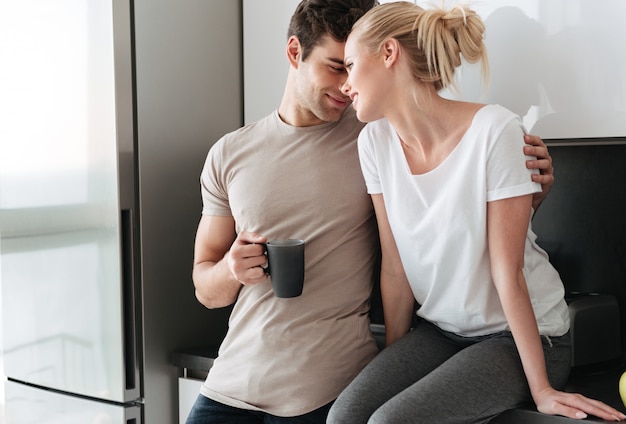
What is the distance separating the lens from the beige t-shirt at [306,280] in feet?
5.00

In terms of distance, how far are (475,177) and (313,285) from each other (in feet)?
1.31

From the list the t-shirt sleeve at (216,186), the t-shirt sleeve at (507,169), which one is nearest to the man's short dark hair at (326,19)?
the t-shirt sleeve at (216,186)

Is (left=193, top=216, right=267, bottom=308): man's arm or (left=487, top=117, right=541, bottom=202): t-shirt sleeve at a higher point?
(left=487, top=117, right=541, bottom=202): t-shirt sleeve

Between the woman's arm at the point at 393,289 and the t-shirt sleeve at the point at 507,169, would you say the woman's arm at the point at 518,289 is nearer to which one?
the t-shirt sleeve at the point at 507,169

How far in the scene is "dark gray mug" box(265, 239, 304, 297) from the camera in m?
1.37

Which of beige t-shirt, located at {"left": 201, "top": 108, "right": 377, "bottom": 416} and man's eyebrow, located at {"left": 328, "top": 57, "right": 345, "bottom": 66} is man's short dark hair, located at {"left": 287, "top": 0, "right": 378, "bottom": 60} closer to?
man's eyebrow, located at {"left": 328, "top": 57, "right": 345, "bottom": 66}

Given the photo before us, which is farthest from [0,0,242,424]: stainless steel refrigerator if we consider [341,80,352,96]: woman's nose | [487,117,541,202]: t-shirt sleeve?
[487,117,541,202]: t-shirt sleeve

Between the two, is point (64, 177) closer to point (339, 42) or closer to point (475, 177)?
point (339, 42)

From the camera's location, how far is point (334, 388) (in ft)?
4.97

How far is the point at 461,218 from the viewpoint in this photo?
4.49 feet

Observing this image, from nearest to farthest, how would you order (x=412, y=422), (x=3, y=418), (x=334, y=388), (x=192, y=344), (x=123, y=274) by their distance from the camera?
(x=412, y=422) < (x=334, y=388) < (x=123, y=274) < (x=192, y=344) < (x=3, y=418)

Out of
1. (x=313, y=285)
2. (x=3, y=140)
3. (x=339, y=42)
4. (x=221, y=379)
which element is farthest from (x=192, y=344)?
(x=339, y=42)

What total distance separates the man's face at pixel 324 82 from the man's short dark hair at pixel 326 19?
0.05 feet

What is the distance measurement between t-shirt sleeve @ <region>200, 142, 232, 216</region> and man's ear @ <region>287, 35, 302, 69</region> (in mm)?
238
